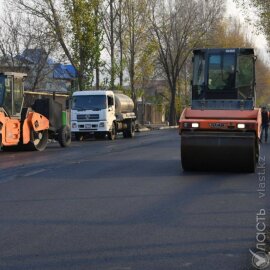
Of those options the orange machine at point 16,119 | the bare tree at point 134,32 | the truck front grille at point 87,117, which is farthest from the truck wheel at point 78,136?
the bare tree at point 134,32

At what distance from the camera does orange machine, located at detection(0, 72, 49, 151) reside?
21.7 meters

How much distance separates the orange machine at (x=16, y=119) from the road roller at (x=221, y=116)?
25.6 feet

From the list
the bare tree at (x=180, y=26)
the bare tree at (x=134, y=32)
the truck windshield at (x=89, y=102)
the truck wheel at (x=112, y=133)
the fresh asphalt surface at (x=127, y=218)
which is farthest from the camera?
the bare tree at (x=180, y=26)

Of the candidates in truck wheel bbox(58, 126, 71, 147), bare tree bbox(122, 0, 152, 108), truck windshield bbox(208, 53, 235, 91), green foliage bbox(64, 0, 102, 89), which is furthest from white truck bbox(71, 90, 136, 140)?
bare tree bbox(122, 0, 152, 108)

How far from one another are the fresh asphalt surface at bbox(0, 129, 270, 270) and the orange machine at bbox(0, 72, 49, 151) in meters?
6.11

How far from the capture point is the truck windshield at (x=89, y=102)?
33062mm

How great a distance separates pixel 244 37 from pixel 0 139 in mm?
53402

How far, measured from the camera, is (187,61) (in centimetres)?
6900

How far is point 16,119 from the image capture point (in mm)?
22500

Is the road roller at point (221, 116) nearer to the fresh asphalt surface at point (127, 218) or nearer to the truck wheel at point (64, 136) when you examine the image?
the fresh asphalt surface at point (127, 218)

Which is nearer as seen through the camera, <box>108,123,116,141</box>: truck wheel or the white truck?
the white truck

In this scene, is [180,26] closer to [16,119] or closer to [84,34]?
[84,34]

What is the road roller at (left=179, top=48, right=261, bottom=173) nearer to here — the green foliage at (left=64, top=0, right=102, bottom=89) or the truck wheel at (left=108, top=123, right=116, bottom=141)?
the truck wheel at (left=108, top=123, right=116, bottom=141)

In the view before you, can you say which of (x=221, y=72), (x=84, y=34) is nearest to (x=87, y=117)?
(x=84, y=34)
